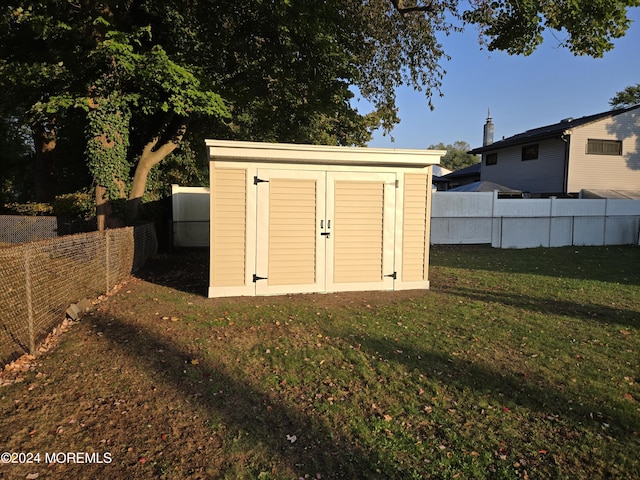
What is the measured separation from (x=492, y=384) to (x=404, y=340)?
1382 millimetres

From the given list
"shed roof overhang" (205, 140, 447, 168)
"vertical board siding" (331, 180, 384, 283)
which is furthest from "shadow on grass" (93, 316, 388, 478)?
"vertical board siding" (331, 180, 384, 283)

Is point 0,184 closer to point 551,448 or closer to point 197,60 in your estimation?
point 197,60

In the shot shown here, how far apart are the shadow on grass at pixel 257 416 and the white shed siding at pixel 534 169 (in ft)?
71.2

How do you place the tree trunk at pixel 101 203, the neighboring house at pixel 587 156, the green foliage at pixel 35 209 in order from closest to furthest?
1. the tree trunk at pixel 101 203
2. the green foliage at pixel 35 209
3. the neighboring house at pixel 587 156

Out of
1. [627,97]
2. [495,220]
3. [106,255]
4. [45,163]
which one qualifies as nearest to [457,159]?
[627,97]

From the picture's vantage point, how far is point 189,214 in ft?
53.0

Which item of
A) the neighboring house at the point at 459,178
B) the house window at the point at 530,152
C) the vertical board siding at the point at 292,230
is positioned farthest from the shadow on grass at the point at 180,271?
the neighboring house at the point at 459,178

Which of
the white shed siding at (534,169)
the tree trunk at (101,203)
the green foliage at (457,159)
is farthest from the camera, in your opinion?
the green foliage at (457,159)

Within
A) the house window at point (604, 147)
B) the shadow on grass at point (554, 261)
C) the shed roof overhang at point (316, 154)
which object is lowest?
the shadow on grass at point (554, 261)

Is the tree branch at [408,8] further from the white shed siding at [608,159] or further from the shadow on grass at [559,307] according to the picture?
the white shed siding at [608,159]

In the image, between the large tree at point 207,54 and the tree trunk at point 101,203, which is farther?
the tree trunk at point 101,203

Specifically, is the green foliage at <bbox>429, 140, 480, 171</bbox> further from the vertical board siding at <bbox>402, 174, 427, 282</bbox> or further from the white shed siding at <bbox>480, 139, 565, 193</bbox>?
the vertical board siding at <bbox>402, 174, 427, 282</bbox>

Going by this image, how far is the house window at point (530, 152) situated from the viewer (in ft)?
75.3

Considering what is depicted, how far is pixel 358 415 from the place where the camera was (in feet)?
11.2
